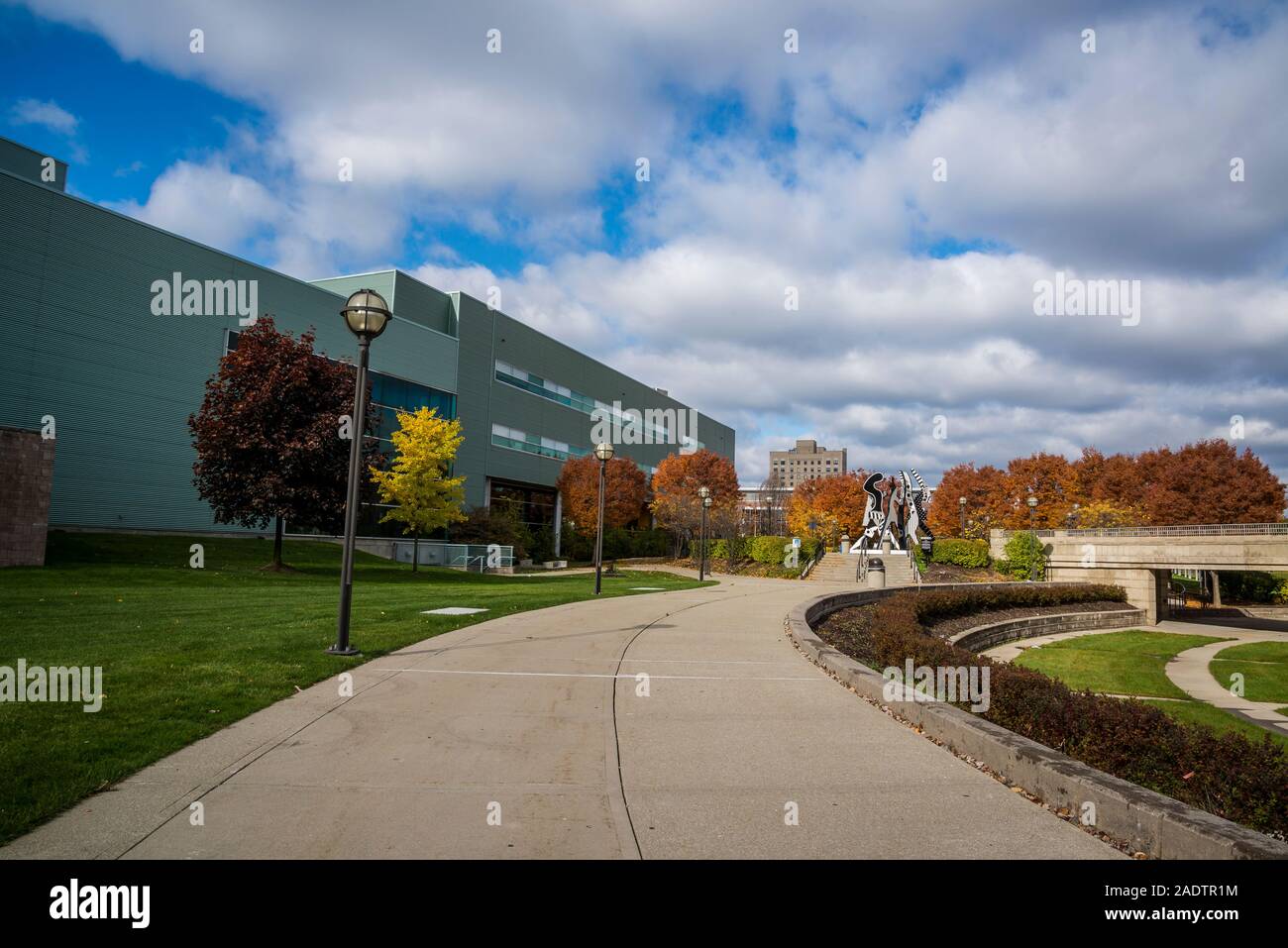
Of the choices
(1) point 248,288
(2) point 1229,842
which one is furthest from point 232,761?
(1) point 248,288

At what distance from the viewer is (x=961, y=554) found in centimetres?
4975

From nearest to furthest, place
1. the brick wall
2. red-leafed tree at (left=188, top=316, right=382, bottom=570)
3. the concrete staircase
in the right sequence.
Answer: the brick wall
red-leafed tree at (left=188, top=316, right=382, bottom=570)
the concrete staircase

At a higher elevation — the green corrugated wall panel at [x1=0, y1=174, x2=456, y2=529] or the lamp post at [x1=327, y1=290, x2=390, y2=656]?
the green corrugated wall panel at [x1=0, y1=174, x2=456, y2=529]

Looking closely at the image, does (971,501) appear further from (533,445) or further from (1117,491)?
(533,445)

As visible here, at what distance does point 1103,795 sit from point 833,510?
6380 cm

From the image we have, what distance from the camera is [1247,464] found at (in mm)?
54875

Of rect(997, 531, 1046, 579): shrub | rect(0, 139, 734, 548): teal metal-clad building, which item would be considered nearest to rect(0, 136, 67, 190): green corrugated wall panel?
rect(0, 139, 734, 548): teal metal-clad building

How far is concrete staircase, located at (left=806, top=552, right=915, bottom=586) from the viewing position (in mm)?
42750

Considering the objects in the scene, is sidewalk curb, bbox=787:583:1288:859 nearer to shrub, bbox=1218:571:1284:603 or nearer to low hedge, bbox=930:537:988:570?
low hedge, bbox=930:537:988:570

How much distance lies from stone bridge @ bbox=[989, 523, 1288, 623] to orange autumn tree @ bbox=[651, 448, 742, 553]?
69.1ft

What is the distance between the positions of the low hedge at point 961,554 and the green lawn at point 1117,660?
16412 mm

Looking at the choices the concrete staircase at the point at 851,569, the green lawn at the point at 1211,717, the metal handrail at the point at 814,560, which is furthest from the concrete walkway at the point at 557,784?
the metal handrail at the point at 814,560

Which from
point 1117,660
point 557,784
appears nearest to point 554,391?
point 1117,660
